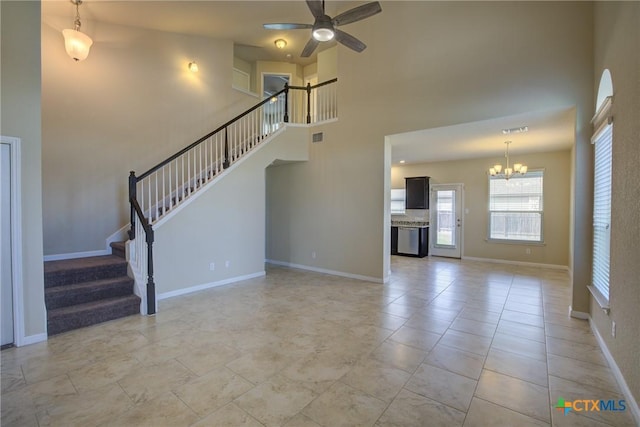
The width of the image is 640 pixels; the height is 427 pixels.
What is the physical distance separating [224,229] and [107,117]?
2793 mm

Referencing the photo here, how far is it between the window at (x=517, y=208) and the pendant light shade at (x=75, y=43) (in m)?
8.76

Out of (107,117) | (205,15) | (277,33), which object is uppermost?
(277,33)

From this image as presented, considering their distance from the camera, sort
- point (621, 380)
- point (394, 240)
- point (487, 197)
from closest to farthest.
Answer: point (621, 380) < point (487, 197) < point (394, 240)

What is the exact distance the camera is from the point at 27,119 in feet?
9.82

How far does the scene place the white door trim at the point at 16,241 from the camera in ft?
9.56

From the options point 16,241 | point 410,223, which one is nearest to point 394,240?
point 410,223

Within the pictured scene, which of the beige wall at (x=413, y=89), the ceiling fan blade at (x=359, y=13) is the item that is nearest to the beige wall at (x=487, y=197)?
the beige wall at (x=413, y=89)

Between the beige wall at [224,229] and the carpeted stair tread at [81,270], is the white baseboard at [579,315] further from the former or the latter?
the carpeted stair tread at [81,270]

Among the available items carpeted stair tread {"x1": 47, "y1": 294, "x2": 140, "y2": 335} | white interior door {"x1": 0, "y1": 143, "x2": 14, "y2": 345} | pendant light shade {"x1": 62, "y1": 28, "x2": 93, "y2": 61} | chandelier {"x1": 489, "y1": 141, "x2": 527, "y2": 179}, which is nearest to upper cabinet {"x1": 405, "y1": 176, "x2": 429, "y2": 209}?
chandelier {"x1": 489, "y1": 141, "x2": 527, "y2": 179}

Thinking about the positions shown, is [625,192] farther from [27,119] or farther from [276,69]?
[276,69]

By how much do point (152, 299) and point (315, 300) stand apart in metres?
2.28

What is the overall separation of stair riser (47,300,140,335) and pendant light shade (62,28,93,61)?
358 centimetres

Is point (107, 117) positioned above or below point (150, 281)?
above

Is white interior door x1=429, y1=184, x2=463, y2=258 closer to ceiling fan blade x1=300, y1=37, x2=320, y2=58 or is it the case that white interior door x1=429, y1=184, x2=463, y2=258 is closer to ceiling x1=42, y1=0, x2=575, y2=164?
ceiling x1=42, y1=0, x2=575, y2=164
